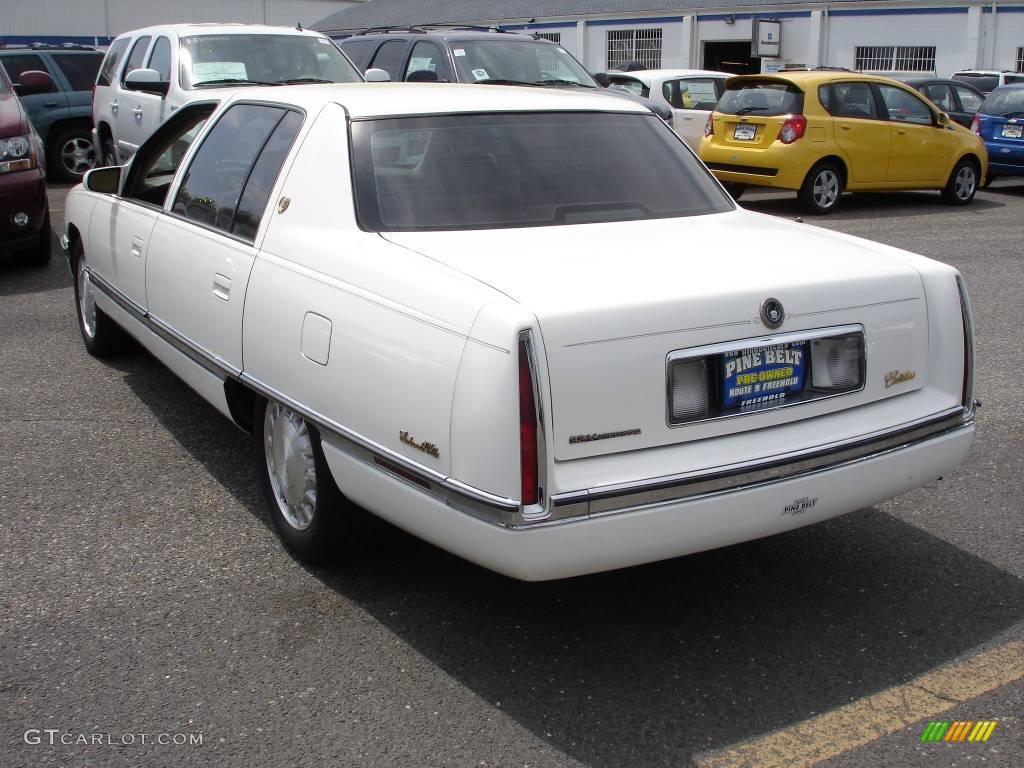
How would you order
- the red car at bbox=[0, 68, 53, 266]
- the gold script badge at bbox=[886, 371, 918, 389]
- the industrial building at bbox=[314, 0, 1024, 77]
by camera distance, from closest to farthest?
1. the gold script badge at bbox=[886, 371, 918, 389]
2. the red car at bbox=[0, 68, 53, 266]
3. the industrial building at bbox=[314, 0, 1024, 77]

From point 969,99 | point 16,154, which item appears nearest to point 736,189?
point 969,99

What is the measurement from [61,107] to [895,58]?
23.3 meters

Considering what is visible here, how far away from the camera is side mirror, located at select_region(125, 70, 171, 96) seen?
34.3ft

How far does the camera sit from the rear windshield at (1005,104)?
1509 cm

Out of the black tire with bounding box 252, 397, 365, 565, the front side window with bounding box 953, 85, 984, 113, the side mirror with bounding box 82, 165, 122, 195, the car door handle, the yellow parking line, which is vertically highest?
the front side window with bounding box 953, 85, 984, 113

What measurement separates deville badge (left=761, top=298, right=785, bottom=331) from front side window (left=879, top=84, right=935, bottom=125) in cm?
1116

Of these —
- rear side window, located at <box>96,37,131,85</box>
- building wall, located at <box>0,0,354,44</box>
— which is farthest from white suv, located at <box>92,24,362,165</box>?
building wall, located at <box>0,0,354,44</box>

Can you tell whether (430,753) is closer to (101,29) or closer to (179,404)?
(179,404)

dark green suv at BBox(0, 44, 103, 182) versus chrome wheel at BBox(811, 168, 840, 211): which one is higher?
dark green suv at BBox(0, 44, 103, 182)

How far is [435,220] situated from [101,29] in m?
44.2

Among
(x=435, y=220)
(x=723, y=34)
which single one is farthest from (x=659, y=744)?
(x=723, y=34)

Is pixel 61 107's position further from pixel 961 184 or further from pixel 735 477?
pixel 735 477

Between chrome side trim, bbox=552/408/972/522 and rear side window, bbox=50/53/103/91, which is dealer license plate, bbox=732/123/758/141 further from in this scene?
chrome side trim, bbox=552/408/972/522

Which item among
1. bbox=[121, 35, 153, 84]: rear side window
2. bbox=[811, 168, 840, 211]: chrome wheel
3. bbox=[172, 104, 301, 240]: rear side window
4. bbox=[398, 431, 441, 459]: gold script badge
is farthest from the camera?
bbox=[811, 168, 840, 211]: chrome wheel
